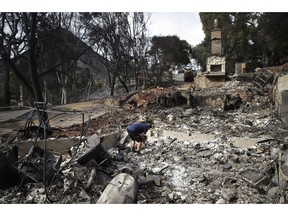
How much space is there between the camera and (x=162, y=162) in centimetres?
559

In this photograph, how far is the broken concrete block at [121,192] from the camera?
12.3 feet

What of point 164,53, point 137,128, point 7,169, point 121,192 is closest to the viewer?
point 121,192

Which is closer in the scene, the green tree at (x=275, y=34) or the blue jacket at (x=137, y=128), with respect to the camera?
the blue jacket at (x=137, y=128)

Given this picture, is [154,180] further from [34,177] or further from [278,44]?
[278,44]

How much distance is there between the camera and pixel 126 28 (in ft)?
60.6

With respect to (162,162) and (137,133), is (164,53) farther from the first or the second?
(162,162)

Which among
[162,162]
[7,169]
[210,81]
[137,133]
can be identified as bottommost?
[162,162]

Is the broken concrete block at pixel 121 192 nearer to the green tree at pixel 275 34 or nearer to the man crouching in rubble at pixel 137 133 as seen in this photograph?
the man crouching in rubble at pixel 137 133

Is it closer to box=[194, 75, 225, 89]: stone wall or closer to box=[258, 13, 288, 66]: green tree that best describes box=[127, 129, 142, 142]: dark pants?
box=[258, 13, 288, 66]: green tree

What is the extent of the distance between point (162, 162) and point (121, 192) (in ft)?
6.13

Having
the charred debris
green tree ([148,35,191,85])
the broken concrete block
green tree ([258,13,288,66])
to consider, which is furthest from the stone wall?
the broken concrete block

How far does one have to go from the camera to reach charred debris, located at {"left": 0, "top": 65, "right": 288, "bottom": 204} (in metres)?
4.18

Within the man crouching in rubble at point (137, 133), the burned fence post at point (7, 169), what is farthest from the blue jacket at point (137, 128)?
the burned fence post at point (7, 169)

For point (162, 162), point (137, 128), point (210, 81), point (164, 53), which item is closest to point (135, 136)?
point (137, 128)
